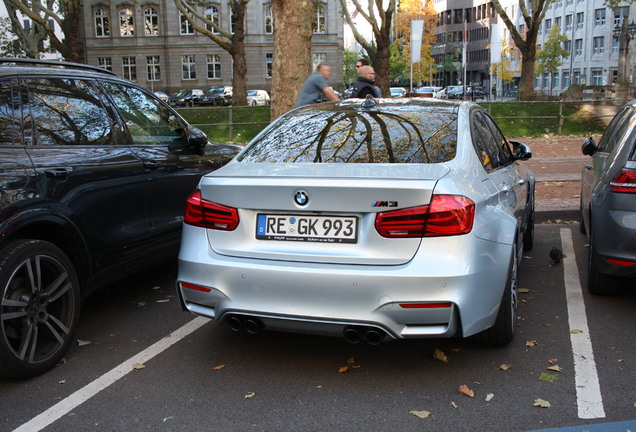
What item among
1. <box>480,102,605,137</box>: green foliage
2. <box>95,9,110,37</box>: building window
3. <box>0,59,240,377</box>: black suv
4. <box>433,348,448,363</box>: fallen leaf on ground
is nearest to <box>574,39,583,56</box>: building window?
<box>95,9,110,37</box>: building window

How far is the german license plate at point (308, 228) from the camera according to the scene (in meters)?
3.70

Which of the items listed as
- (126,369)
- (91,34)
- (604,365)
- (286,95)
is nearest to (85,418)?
(126,369)

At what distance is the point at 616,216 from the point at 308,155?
2.37 metres

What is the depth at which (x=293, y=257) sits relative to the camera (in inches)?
148

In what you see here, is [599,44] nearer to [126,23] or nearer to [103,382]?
[126,23]

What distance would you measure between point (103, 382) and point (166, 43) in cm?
6893

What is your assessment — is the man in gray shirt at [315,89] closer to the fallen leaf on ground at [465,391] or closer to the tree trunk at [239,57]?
the fallen leaf on ground at [465,391]

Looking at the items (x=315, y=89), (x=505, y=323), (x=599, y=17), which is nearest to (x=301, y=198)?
(x=505, y=323)

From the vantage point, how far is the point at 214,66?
232 ft

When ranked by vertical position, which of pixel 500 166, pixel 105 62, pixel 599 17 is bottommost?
pixel 500 166

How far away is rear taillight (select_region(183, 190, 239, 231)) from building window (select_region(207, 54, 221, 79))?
6841 cm

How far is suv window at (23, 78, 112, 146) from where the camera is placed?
4.52m

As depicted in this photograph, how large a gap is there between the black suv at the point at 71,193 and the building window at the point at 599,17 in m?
→ 76.2

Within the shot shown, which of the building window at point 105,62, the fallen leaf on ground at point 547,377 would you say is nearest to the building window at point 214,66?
the building window at point 105,62
